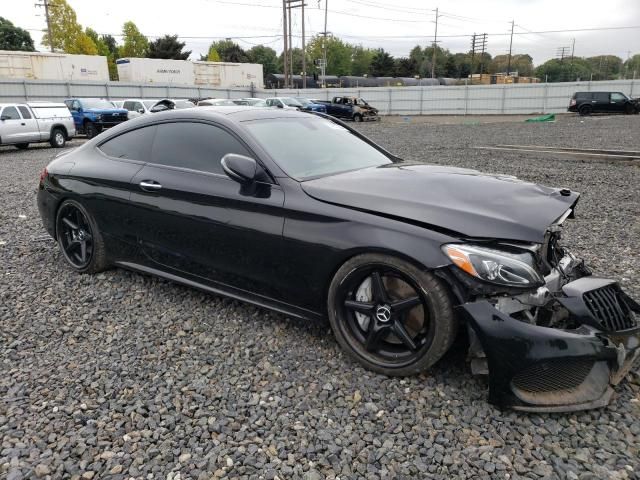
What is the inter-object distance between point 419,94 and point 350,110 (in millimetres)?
10064

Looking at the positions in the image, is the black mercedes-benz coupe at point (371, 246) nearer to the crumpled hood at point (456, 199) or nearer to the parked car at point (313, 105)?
the crumpled hood at point (456, 199)

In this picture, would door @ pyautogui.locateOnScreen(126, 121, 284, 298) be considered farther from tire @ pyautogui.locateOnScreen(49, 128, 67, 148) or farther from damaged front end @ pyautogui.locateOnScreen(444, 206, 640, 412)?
tire @ pyautogui.locateOnScreen(49, 128, 67, 148)

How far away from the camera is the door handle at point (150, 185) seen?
3792 mm

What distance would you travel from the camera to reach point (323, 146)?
12.3ft

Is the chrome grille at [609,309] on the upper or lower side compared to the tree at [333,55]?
lower

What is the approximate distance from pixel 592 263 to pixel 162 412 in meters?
3.92

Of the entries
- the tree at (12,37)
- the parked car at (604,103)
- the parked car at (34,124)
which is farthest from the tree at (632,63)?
the parked car at (34,124)

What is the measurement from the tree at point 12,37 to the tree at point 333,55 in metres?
49.6

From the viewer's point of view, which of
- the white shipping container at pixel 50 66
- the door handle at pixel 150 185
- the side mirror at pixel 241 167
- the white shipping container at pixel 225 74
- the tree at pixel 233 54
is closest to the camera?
the side mirror at pixel 241 167

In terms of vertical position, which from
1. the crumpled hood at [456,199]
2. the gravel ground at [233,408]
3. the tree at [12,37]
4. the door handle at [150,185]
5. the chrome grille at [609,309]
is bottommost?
the gravel ground at [233,408]

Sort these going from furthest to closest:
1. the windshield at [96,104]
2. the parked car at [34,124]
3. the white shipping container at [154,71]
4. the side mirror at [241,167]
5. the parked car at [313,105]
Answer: the white shipping container at [154,71] → the parked car at [313,105] → the windshield at [96,104] → the parked car at [34,124] → the side mirror at [241,167]

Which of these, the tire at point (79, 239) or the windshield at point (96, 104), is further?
the windshield at point (96, 104)

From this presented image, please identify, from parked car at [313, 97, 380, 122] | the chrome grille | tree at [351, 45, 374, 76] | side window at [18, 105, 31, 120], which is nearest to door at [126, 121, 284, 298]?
the chrome grille

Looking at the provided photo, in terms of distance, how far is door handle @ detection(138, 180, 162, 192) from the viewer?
3.79m
